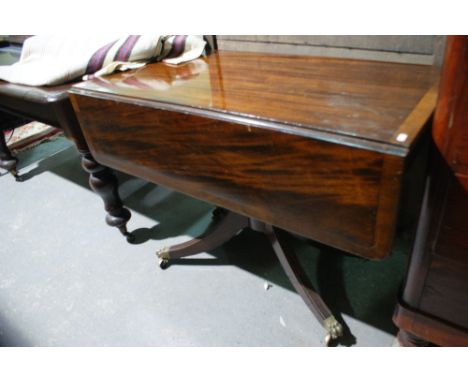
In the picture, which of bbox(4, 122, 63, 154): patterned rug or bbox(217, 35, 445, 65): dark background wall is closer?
bbox(217, 35, 445, 65): dark background wall

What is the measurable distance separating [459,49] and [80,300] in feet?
3.86

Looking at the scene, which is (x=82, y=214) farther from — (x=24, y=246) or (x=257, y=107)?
(x=257, y=107)

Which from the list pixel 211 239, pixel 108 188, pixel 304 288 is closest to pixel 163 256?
pixel 211 239

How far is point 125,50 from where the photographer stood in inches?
43.1

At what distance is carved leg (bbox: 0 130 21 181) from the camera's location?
1867 millimetres

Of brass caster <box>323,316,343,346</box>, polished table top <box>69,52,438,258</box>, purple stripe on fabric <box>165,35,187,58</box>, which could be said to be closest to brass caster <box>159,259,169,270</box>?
polished table top <box>69,52,438,258</box>

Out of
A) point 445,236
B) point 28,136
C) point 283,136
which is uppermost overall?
point 283,136

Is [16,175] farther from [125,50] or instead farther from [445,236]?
[445,236]

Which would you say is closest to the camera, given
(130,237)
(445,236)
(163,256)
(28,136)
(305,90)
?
(445,236)

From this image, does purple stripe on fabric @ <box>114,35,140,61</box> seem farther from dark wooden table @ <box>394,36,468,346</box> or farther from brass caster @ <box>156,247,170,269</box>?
dark wooden table @ <box>394,36,468,346</box>

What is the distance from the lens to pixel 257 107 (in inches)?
26.6

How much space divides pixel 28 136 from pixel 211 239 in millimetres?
1877

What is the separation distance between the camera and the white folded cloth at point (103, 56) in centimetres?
108

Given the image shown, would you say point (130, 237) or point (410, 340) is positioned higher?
point (410, 340)
